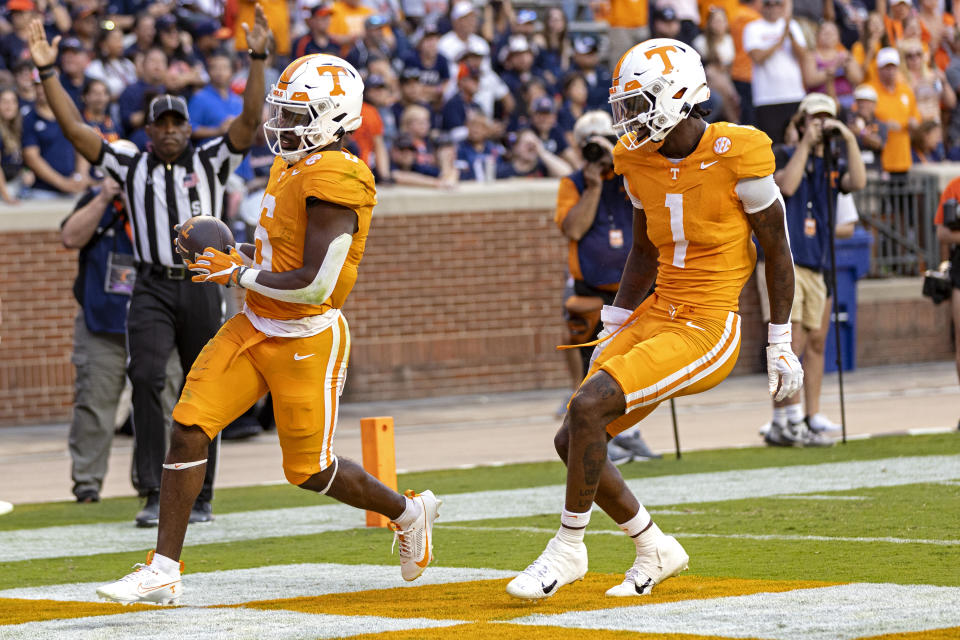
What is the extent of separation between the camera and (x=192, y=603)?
6.58 m

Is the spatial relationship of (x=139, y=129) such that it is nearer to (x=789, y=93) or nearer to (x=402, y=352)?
(x=402, y=352)

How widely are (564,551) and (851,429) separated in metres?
7.61

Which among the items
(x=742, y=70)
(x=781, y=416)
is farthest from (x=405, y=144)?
(x=781, y=416)

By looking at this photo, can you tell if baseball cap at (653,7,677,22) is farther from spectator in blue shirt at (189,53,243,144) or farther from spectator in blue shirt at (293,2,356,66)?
spectator in blue shirt at (189,53,243,144)

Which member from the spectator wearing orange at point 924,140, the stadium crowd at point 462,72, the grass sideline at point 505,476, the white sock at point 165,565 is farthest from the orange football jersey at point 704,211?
the spectator wearing orange at point 924,140

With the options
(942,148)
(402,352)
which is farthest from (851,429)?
(942,148)

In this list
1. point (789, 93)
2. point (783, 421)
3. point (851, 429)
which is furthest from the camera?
point (789, 93)

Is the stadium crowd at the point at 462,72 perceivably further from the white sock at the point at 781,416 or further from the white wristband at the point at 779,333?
the white wristband at the point at 779,333

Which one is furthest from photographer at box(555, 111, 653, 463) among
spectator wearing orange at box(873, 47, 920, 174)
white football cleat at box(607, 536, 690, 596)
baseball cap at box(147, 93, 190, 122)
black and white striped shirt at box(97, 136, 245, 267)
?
spectator wearing orange at box(873, 47, 920, 174)

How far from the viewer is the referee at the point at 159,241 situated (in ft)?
31.1

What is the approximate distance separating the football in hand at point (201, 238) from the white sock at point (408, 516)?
1.29m

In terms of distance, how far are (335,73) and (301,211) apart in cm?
59

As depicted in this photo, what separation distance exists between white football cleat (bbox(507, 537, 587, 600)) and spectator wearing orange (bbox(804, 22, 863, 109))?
14.1m

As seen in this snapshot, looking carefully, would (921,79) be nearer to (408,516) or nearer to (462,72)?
(462,72)
